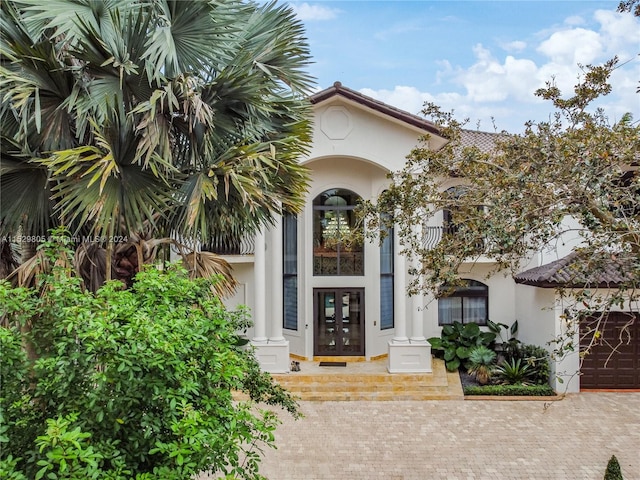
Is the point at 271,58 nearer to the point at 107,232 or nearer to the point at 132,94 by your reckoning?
the point at 132,94

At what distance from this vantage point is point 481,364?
1477cm

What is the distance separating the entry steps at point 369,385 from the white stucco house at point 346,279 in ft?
2.99

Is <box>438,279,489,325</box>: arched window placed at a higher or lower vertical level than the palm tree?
lower

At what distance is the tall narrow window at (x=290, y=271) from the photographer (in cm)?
1695

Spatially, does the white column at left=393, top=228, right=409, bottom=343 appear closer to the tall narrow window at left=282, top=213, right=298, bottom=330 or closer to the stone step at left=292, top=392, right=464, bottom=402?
the stone step at left=292, top=392, right=464, bottom=402

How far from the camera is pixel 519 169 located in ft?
23.5

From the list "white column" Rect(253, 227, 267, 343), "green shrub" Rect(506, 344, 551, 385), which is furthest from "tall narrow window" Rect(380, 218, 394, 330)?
"white column" Rect(253, 227, 267, 343)

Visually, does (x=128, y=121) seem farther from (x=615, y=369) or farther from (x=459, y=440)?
(x=615, y=369)

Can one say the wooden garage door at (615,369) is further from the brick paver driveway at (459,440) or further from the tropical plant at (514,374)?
the tropical plant at (514,374)

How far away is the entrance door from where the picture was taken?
1655 cm

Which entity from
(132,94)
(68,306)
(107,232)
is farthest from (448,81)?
(68,306)

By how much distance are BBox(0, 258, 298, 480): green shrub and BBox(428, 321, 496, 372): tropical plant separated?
13036 millimetres

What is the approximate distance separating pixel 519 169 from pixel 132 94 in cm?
632

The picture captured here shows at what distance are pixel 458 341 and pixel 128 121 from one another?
46.1ft
